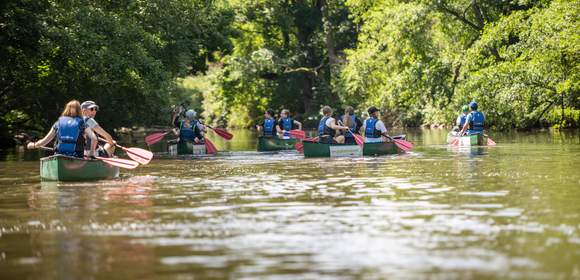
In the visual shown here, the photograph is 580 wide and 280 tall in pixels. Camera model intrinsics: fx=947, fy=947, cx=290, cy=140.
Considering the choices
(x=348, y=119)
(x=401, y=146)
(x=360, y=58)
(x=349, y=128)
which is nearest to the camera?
(x=349, y=128)

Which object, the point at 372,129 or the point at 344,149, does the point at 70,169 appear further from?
the point at 372,129

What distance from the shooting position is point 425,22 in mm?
39156

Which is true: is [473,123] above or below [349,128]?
above

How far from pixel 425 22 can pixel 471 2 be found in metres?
2.10

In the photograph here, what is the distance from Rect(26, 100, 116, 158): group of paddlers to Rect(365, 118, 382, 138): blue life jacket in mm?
8878

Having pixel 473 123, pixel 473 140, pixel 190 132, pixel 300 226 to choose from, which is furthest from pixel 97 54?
pixel 300 226

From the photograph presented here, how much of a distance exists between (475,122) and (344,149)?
5.97m

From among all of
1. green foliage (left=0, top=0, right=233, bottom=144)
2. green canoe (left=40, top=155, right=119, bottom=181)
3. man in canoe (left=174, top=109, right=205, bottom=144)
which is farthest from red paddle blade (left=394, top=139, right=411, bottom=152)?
green canoe (left=40, top=155, right=119, bottom=181)

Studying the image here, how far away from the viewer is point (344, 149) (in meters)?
24.4

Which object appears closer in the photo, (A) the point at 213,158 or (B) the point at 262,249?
(B) the point at 262,249

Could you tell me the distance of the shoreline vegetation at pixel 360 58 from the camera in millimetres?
26844

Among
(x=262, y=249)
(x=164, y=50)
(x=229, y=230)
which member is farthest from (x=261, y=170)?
(x=164, y=50)

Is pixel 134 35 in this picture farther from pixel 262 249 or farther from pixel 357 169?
pixel 262 249

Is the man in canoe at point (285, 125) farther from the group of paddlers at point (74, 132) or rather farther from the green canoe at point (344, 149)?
the group of paddlers at point (74, 132)
